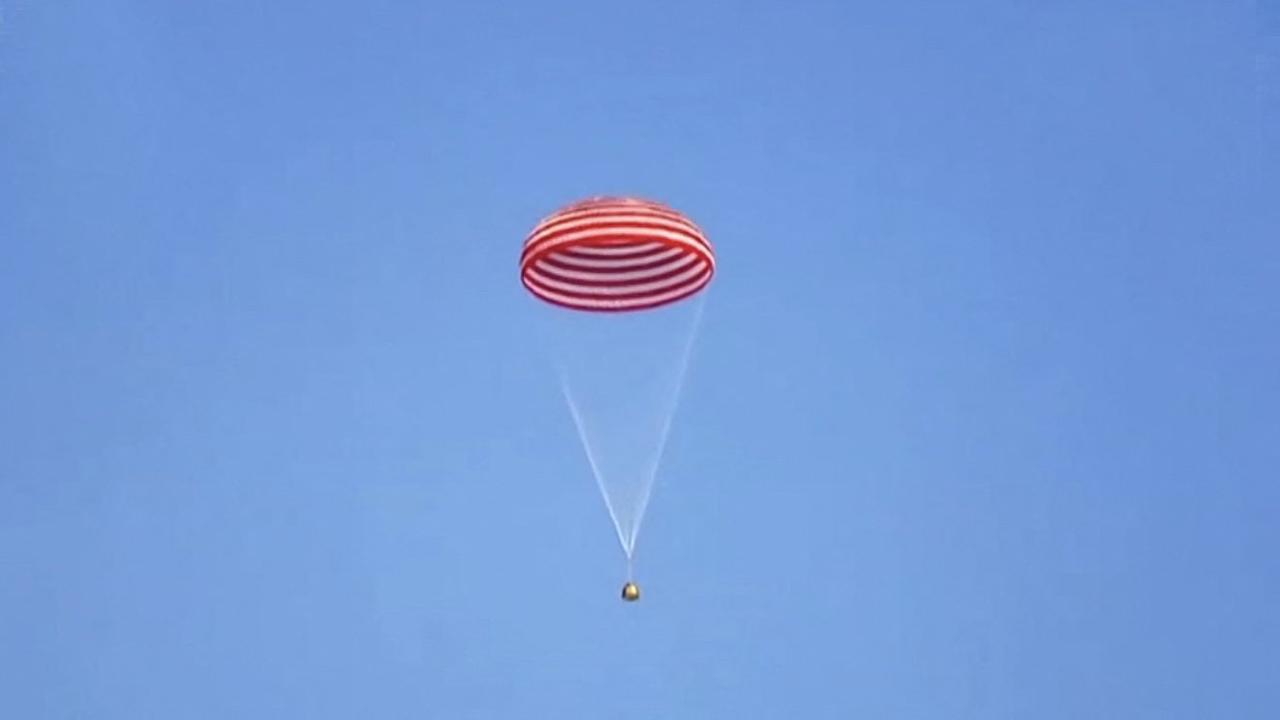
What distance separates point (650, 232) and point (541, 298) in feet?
8.23

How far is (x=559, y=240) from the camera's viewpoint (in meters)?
24.2

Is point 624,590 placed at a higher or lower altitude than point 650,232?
lower

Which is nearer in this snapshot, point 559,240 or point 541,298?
point 559,240

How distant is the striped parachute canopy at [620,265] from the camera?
2444 centimetres

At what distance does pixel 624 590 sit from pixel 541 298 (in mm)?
3908

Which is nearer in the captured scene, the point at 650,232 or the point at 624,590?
the point at 650,232

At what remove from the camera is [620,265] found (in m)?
26.5

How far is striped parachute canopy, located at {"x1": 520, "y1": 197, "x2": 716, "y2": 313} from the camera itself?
24.4 metres

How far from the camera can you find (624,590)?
26.4m

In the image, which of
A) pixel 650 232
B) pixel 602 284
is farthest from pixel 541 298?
pixel 650 232

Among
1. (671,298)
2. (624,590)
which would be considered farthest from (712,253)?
(624,590)

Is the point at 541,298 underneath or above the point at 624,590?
above

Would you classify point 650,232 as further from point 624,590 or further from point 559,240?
point 624,590

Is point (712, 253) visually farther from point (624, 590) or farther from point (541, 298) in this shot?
point (624, 590)
